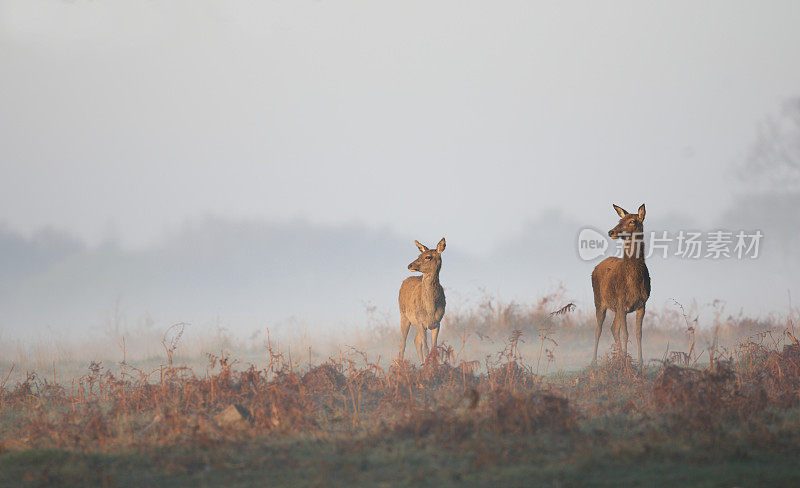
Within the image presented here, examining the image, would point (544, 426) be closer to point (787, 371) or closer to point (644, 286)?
point (787, 371)

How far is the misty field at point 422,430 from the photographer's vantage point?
854cm

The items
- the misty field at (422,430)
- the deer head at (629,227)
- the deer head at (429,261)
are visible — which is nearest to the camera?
the misty field at (422,430)

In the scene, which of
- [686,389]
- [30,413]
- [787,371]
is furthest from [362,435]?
[787,371]

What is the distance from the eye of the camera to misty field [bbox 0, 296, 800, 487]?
8539 millimetres

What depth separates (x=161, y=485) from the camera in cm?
864

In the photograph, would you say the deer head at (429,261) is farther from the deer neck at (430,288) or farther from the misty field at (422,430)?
the misty field at (422,430)

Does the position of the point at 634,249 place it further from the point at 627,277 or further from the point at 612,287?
the point at 612,287

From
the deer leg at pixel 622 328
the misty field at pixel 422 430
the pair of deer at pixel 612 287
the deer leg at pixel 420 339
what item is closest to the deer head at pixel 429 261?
the pair of deer at pixel 612 287

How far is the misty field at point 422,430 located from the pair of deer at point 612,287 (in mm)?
1541

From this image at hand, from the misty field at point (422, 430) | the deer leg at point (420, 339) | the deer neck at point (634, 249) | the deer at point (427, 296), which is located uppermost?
the deer neck at point (634, 249)

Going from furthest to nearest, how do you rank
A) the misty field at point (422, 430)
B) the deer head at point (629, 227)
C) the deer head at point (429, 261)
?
the deer head at point (429, 261)
the deer head at point (629, 227)
the misty field at point (422, 430)

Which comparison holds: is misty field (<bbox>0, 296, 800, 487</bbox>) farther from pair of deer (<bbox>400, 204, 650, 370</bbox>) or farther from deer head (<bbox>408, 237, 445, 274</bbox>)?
deer head (<bbox>408, 237, 445, 274</bbox>)

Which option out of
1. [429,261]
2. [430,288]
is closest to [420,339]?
[430,288]

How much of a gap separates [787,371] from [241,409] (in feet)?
30.3
